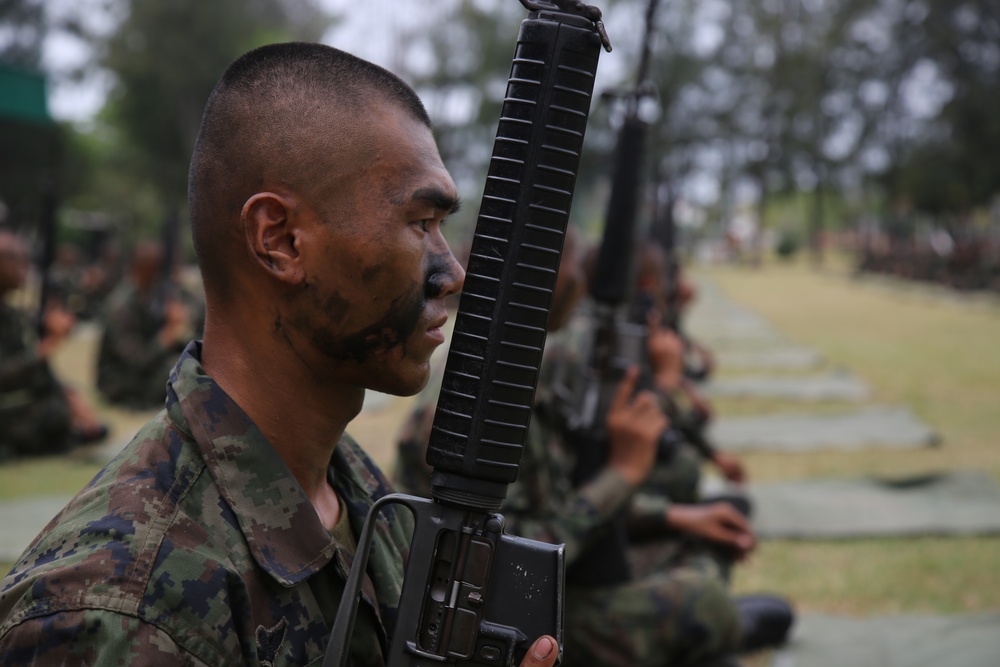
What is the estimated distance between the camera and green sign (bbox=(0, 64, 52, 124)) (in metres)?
9.18

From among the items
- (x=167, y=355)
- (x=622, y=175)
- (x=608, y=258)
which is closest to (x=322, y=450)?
(x=608, y=258)

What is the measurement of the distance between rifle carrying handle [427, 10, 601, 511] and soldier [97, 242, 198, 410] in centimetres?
989

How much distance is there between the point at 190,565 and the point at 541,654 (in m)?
0.49

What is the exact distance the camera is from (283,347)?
5.00ft

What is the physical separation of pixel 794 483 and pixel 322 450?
6.16 m

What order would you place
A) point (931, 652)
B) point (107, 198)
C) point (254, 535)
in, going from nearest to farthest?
point (254, 535) < point (931, 652) < point (107, 198)

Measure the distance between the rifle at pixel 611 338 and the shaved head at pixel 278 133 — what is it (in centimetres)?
217

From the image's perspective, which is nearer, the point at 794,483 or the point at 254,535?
the point at 254,535

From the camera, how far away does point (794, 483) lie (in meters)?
7.23

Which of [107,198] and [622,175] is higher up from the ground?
[107,198]

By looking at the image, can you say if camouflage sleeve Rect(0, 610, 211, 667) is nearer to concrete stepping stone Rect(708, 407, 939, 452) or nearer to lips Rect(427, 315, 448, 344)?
lips Rect(427, 315, 448, 344)

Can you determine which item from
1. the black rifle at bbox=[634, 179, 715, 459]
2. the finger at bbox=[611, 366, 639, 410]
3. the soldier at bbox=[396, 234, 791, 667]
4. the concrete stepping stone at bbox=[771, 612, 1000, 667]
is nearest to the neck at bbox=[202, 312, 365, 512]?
the soldier at bbox=[396, 234, 791, 667]

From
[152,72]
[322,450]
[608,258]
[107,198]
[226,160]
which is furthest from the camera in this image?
[107,198]

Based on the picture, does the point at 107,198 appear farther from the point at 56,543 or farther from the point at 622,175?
the point at 56,543
